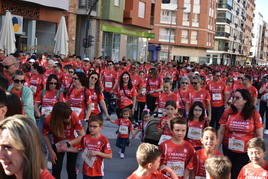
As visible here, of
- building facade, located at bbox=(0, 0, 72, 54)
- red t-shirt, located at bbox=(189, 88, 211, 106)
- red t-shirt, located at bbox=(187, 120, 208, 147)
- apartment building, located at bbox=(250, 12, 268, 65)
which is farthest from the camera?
apartment building, located at bbox=(250, 12, 268, 65)

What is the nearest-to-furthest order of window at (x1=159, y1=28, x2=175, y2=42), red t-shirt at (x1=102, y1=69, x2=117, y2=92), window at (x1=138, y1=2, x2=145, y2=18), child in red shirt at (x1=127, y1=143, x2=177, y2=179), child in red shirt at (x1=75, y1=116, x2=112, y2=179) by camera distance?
child in red shirt at (x1=127, y1=143, x2=177, y2=179), child in red shirt at (x1=75, y1=116, x2=112, y2=179), red t-shirt at (x1=102, y1=69, x2=117, y2=92), window at (x1=138, y1=2, x2=145, y2=18), window at (x1=159, y1=28, x2=175, y2=42)

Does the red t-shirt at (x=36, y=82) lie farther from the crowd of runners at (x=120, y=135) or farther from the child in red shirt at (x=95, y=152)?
the child in red shirt at (x=95, y=152)

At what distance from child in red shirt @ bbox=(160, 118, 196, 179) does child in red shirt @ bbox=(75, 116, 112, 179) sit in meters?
0.82

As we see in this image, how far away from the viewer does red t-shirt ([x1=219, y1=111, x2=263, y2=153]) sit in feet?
19.7

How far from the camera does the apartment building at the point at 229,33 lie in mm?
90438

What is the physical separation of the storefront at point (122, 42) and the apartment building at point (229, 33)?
4290 cm

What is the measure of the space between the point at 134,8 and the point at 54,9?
12675 mm

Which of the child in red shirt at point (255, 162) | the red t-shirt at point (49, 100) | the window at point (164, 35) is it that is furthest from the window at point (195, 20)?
the child in red shirt at point (255, 162)

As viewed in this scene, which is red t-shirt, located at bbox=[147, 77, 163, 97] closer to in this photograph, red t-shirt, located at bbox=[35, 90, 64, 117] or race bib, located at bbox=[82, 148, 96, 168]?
red t-shirt, located at bbox=[35, 90, 64, 117]

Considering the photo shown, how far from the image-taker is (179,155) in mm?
5250

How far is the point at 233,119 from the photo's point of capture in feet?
20.0

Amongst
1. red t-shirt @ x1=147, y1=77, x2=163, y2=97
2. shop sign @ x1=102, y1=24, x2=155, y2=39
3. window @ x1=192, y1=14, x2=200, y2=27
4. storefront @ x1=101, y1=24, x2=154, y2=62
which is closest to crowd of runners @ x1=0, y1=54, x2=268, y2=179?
red t-shirt @ x1=147, y1=77, x2=163, y2=97

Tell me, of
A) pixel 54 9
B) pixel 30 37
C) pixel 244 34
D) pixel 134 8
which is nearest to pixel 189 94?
pixel 30 37

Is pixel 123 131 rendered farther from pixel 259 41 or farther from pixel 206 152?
pixel 259 41
